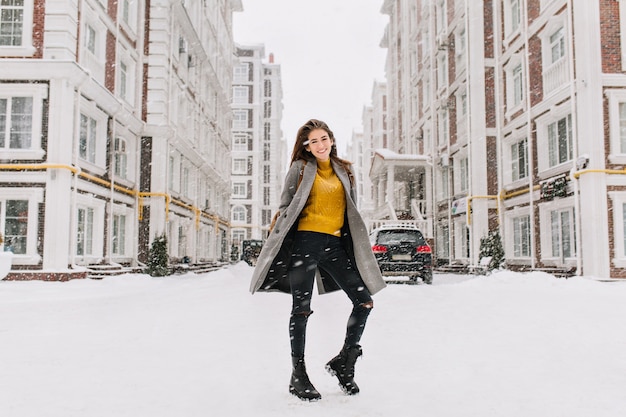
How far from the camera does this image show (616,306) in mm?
8031

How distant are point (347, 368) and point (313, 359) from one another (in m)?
1.12

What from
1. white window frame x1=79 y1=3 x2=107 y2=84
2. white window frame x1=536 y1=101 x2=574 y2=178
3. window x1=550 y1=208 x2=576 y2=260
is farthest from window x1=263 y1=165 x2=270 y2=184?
window x1=550 y1=208 x2=576 y2=260

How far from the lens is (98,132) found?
16.7 metres

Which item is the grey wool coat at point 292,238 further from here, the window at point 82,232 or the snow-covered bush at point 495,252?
the snow-covered bush at point 495,252

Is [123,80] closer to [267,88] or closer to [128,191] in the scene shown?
[128,191]

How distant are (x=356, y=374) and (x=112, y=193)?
15266 mm

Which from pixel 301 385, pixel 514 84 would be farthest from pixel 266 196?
pixel 301 385

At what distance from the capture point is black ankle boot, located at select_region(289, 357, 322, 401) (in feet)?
10.3

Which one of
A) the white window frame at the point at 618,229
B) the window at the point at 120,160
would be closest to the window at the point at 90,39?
the window at the point at 120,160

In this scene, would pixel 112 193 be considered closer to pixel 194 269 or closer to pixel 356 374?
pixel 194 269

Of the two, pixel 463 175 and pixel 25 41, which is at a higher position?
pixel 25 41

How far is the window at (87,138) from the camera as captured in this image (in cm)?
1542

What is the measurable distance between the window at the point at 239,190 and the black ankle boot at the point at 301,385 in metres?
58.7

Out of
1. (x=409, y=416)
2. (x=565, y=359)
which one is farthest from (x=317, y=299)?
(x=409, y=416)
